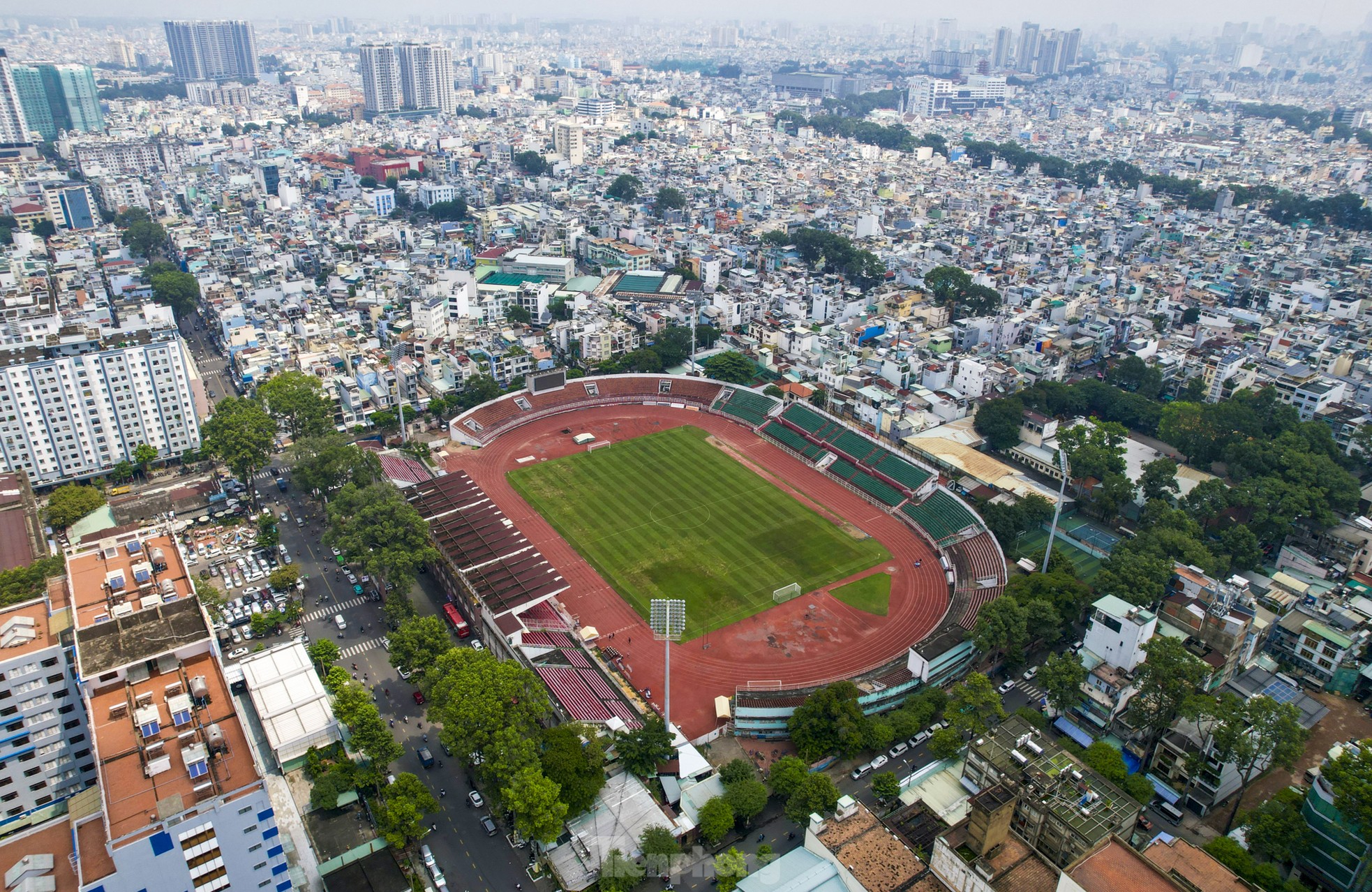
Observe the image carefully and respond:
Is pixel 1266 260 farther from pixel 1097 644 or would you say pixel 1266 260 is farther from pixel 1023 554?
pixel 1097 644

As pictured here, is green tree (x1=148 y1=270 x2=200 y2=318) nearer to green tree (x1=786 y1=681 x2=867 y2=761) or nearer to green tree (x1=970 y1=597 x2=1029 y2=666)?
green tree (x1=786 y1=681 x2=867 y2=761)

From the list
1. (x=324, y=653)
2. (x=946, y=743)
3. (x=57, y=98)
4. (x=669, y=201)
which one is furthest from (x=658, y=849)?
(x=57, y=98)

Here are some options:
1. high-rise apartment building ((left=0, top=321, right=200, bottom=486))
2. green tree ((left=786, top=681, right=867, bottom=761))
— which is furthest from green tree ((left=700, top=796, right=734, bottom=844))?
high-rise apartment building ((left=0, top=321, right=200, bottom=486))

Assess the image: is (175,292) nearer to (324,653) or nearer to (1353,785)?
(324,653)

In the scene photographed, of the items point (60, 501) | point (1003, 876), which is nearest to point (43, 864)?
point (1003, 876)

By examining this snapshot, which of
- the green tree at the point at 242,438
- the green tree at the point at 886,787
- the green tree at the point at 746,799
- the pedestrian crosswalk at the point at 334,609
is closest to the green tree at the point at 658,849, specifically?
the green tree at the point at 746,799

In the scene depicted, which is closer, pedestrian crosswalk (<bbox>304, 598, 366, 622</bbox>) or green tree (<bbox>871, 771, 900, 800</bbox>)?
green tree (<bbox>871, 771, 900, 800</bbox>)
